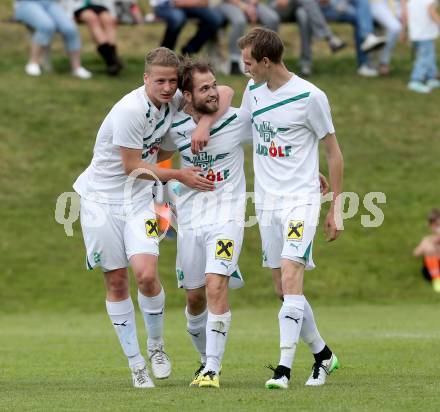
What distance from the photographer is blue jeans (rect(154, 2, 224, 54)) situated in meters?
23.7

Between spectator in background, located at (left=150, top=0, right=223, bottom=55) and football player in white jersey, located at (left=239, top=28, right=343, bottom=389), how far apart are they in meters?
14.6

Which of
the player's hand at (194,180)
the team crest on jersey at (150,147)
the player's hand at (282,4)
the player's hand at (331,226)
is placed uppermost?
the team crest on jersey at (150,147)

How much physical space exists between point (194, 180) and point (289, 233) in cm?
85

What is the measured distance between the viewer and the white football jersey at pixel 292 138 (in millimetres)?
9055

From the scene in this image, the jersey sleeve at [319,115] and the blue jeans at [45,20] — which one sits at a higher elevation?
the jersey sleeve at [319,115]

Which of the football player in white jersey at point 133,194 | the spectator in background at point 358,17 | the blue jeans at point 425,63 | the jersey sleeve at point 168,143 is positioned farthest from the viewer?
the spectator in background at point 358,17

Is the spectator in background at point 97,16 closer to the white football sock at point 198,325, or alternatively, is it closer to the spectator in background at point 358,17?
the spectator in background at point 358,17

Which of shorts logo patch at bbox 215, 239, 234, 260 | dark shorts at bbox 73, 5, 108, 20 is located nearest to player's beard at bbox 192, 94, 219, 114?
shorts logo patch at bbox 215, 239, 234, 260

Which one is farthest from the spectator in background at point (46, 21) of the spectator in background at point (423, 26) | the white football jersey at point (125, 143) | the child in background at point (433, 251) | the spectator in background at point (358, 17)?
the white football jersey at point (125, 143)

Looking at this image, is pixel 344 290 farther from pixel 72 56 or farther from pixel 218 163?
pixel 218 163

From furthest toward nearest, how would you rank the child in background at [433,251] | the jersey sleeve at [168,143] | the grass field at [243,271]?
1. the child in background at [433,251]
2. the jersey sleeve at [168,143]
3. the grass field at [243,271]

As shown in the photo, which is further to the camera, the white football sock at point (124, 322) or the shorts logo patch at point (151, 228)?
the white football sock at point (124, 322)

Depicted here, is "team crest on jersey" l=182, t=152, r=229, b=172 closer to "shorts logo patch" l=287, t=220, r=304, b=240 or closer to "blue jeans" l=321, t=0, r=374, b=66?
"shorts logo patch" l=287, t=220, r=304, b=240

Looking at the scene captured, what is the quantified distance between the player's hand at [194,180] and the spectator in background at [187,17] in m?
14.8
